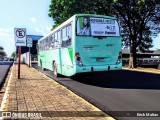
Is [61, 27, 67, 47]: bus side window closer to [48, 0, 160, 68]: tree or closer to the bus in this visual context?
the bus

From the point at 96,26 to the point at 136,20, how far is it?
17.5m

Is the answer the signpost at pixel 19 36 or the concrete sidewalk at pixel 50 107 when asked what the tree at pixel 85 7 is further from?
the concrete sidewalk at pixel 50 107

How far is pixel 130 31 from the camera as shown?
96.5 ft

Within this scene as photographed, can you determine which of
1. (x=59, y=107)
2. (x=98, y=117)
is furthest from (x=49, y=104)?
(x=98, y=117)

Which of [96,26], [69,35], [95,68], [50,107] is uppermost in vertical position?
[96,26]

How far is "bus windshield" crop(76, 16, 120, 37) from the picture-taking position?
40.8 feet

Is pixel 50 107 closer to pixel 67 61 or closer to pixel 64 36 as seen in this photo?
pixel 67 61

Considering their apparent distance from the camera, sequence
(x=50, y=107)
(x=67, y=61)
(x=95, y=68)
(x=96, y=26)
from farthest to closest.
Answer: (x=67, y=61)
(x=96, y=26)
(x=95, y=68)
(x=50, y=107)

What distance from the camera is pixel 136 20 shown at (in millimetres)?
29094

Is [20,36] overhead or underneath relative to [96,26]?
underneath

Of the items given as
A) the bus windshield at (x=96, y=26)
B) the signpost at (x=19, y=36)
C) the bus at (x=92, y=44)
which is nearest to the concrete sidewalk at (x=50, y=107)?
the bus at (x=92, y=44)

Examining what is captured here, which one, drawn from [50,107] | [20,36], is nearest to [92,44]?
[20,36]

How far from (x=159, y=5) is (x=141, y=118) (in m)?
22.4

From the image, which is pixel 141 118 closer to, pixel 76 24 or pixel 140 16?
pixel 76 24
